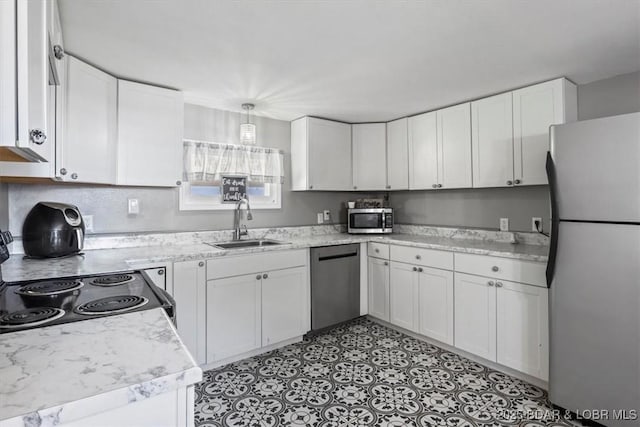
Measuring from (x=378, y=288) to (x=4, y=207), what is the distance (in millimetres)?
2889

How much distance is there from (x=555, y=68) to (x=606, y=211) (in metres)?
1.10

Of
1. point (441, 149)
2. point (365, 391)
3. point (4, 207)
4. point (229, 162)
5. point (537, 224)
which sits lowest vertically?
point (365, 391)

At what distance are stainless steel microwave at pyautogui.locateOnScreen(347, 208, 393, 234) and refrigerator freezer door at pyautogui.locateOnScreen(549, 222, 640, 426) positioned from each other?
1.73 m

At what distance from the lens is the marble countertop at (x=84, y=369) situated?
57 centimetres

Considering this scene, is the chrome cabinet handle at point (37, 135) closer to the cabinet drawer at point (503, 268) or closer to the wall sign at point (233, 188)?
the wall sign at point (233, 188)

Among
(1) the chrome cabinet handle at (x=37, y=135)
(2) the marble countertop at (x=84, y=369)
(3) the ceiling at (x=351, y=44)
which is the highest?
(3) the ceiling at (x=351, y=44)

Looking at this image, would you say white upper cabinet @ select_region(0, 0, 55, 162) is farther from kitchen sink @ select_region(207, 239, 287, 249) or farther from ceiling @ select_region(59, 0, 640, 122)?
kitchen sink @ select_region(207, 239, 287, 249)

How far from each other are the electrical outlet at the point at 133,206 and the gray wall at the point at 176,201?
3 cm

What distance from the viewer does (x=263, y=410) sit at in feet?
6.52

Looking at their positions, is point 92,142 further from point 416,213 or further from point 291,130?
point 416,213

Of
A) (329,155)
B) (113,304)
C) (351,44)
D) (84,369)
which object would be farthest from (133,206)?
(84,369)

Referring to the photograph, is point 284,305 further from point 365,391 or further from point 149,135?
point 149,135

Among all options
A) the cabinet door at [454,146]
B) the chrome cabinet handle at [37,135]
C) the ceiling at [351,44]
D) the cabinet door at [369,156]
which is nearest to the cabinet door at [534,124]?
the ceiling at [351,44]

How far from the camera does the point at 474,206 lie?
3.23 m
